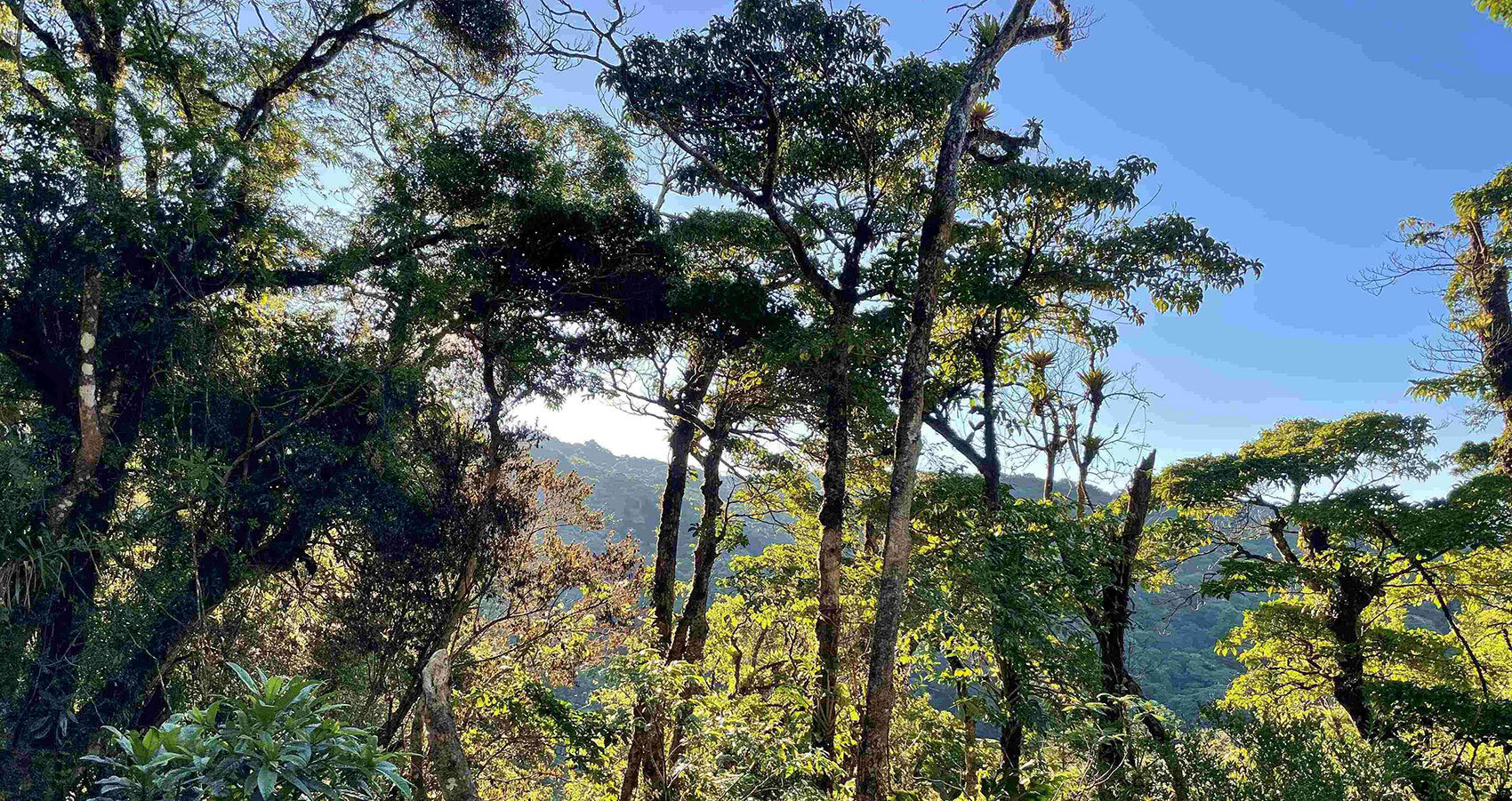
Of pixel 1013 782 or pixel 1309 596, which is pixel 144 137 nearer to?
pixel 1013 782

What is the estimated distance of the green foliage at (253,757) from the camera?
2361 millimetres

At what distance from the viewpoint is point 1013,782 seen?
631 cm

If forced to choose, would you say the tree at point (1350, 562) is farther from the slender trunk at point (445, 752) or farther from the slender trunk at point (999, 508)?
the slender trunk at point (445, 752)

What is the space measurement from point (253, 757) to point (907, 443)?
470 cm

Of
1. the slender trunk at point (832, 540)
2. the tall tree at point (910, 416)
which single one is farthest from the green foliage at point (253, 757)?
the slender trunk at point (832, 540)

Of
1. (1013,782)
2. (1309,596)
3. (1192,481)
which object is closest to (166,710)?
(1013,782)

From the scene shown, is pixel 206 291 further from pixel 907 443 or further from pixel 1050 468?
pixel 1050 468

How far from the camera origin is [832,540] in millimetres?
7746

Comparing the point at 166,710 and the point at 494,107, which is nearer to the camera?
the point at 166,710

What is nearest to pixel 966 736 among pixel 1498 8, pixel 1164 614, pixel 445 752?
pixel 445 752

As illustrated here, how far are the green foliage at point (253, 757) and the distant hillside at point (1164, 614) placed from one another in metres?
8.52

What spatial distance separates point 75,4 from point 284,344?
462 cm

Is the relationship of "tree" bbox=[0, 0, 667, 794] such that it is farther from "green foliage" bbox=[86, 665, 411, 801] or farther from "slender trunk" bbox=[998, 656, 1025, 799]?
"slender trunk" bbox=[998, 656, 1025, 799]

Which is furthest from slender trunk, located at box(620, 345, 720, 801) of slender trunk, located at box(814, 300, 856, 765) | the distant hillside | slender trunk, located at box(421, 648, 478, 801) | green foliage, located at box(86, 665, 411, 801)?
green foliage, located at box(86, 665, 411, 801)
